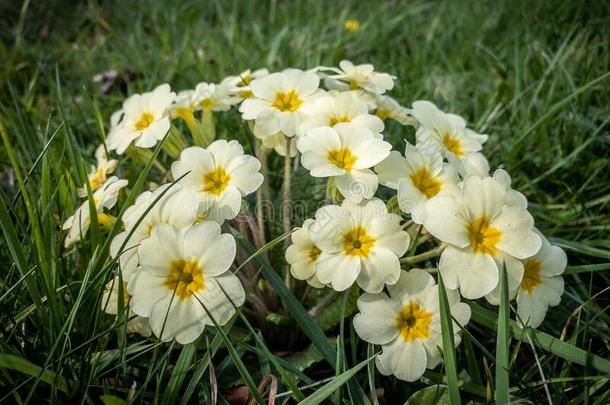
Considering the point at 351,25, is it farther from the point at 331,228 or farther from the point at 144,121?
the point at 331,228

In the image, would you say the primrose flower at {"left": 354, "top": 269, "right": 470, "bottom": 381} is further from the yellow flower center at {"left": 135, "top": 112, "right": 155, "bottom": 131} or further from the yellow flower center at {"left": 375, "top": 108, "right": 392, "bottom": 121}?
the yellow flower center at {"left": 135, "top": 112, "right": 155, "bottom": 131}

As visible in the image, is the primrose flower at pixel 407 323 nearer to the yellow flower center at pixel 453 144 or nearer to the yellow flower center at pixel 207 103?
the yellow flower center at pixel 453 144

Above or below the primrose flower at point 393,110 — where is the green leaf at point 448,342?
below

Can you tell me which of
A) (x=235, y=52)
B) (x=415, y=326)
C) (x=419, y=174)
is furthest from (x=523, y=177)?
(x=235, y=52)

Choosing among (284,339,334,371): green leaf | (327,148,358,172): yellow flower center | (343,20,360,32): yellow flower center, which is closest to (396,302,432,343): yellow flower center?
(284,339,334,371): green leaf

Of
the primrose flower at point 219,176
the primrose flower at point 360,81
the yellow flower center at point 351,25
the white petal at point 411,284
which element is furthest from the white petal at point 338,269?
the yellow flower center at point 351,25

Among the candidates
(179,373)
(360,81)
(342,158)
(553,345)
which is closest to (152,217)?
(179,373)
